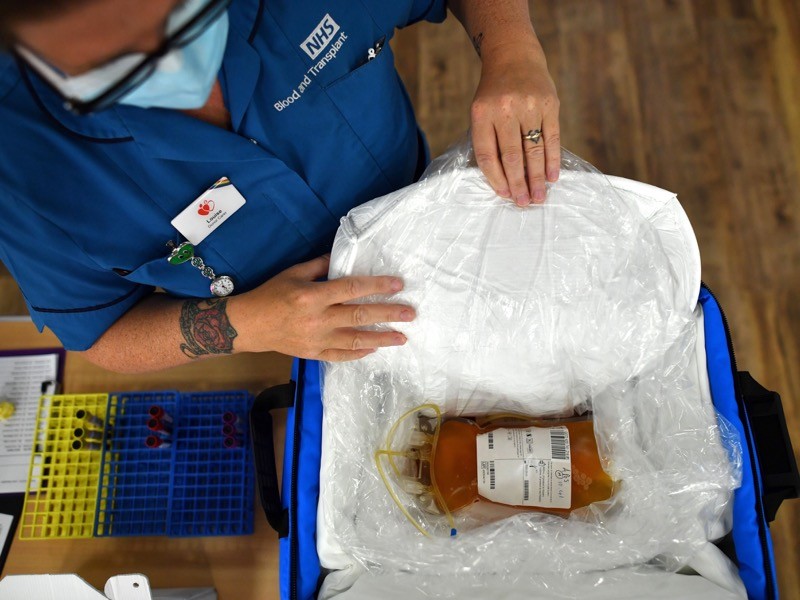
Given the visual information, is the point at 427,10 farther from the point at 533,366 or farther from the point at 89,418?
the point at 89,418

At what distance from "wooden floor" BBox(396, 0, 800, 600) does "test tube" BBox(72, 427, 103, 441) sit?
112 cm

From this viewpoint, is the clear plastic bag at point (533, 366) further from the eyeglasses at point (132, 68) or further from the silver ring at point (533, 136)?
the eyeglasses at point (132, 68)

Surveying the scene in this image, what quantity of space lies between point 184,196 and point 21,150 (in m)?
0.17

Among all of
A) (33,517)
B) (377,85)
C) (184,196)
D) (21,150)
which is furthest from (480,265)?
(33,517)

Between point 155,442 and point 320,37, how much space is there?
27.0 inches

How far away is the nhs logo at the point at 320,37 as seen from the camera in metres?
0.67

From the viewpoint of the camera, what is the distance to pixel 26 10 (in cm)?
36

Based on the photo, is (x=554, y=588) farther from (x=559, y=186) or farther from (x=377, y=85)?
(x=377, y=85)

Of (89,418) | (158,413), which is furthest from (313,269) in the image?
(89,418)

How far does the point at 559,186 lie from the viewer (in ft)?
2.39

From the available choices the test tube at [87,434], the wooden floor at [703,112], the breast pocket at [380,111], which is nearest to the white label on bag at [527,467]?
the breast pocket at [380,111]

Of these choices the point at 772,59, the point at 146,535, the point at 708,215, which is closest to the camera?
the point at 146,535

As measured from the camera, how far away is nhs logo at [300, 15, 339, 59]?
2.18ft

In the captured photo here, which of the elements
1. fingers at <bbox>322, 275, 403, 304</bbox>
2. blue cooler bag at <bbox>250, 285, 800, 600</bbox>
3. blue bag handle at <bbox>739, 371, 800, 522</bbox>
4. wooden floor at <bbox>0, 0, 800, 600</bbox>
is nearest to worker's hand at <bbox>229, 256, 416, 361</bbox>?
fingers at <bbox>322, 275, 403, 304</bbox>
